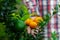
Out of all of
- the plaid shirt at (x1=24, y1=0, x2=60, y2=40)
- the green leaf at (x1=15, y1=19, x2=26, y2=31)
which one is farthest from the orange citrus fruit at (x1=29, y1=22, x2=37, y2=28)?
the plaid shirt at (x1=24, y1=0, x2=60, y2=40)

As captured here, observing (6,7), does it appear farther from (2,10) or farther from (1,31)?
(1,31)

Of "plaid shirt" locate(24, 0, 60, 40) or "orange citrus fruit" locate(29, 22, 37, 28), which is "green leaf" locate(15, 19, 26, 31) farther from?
"plaid shirt" locate(24, 0, 60, 40)

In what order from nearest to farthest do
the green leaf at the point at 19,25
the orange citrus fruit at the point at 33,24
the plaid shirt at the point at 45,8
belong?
the green leaf at the point at 19,25 → the orange citrus fruit at the point at 33,24 → the plaid shirt at the point at 45,8

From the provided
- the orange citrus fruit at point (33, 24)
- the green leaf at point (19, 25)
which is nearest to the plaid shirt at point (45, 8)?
the orange citrus fruit at point (33, 24)

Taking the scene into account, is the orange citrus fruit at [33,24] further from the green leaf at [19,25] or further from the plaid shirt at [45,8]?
the plaid shirt at [45,8]

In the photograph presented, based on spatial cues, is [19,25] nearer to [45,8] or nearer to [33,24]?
Result: [33,24]

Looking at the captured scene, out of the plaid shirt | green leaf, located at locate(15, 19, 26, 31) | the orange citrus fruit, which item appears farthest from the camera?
the plaid shirt

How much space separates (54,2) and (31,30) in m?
0.48

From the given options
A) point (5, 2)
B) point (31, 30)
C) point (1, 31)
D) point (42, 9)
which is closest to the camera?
point (5, 2)

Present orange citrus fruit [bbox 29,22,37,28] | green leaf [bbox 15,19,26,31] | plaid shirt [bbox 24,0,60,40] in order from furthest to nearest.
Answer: plaid shirt [bbox 24,0,60,40]
orange citrus fruit [bbox 29,22,37,28]
green leaf [bbox 15,19,26,31]

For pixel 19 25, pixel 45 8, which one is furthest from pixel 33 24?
pixel 45 8

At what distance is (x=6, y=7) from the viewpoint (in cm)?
104

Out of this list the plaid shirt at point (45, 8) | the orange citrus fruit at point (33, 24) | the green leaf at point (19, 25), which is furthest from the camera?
the plaid shirt at point (45, 8)

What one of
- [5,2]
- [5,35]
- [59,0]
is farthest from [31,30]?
[59,0]
